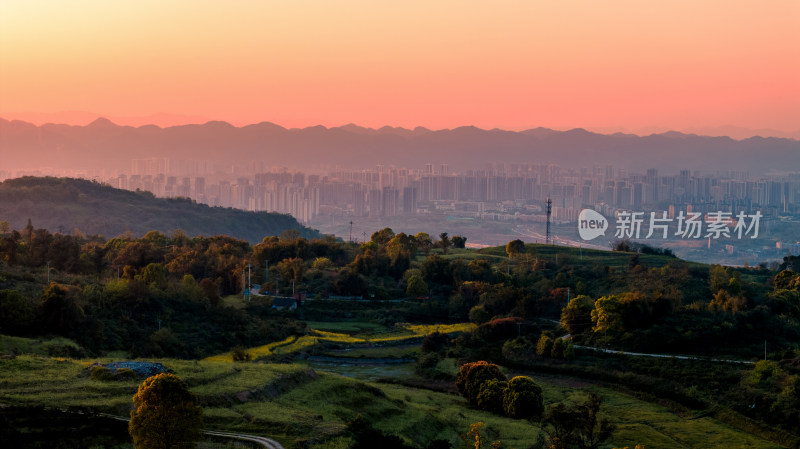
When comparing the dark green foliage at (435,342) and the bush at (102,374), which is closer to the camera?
the bush at (102,374)

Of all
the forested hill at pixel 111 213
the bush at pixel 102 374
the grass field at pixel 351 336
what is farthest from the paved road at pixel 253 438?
the forested hill at pixel 111 213

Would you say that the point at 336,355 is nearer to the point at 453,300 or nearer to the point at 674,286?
the point at 453,300

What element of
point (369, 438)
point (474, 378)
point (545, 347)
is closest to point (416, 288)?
point (545, 347)

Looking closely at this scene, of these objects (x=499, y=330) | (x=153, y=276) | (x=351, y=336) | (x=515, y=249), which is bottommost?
(x=351, y=336)

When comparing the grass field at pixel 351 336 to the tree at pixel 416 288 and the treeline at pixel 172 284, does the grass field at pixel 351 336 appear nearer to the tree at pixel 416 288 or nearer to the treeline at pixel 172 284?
the treeline at pixel 172 284

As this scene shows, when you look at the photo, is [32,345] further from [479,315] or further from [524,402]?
[479,315]
